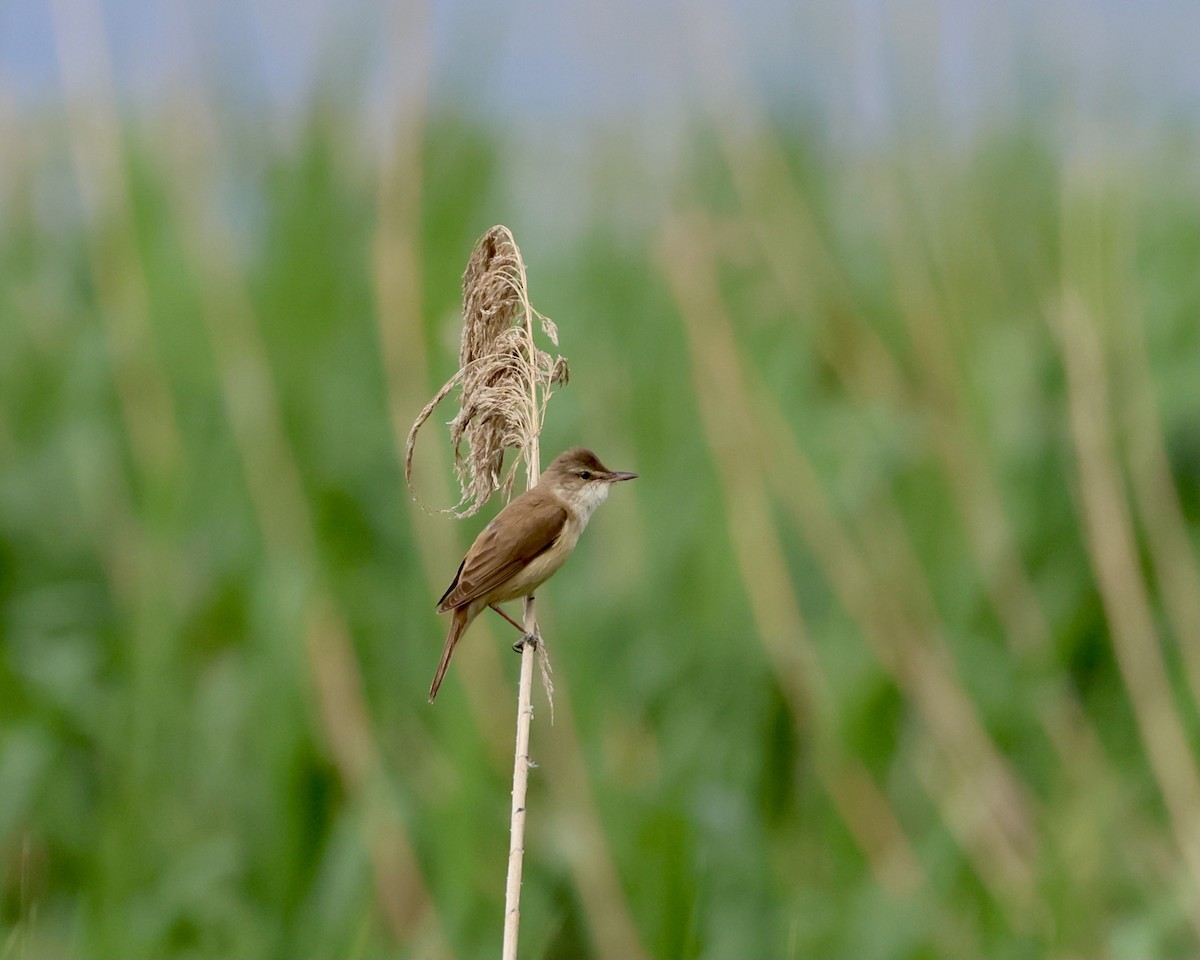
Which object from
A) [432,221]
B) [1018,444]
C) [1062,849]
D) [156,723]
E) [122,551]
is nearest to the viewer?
[1062,849]

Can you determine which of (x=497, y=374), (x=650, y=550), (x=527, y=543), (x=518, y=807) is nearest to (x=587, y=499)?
(x=527, y=543)

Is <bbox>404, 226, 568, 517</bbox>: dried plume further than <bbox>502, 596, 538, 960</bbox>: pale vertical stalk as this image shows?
Yes

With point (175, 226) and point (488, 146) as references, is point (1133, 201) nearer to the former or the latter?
point (488, 146)

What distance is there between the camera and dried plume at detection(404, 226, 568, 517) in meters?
1.28

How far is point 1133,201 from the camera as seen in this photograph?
4473mm

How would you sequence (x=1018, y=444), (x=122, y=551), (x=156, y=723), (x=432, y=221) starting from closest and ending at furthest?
(x=156, y=723), (x=432, y=221), (x=122, y=551), (x=1018, y=444)

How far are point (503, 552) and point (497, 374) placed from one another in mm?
369

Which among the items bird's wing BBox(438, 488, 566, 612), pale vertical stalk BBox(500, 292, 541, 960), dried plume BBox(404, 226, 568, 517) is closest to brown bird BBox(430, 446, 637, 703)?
bird's wing BBox(438, 488, 566, 612)

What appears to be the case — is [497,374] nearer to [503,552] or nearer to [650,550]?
[503,552]

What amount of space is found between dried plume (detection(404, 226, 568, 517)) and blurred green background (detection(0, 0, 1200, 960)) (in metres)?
1.43

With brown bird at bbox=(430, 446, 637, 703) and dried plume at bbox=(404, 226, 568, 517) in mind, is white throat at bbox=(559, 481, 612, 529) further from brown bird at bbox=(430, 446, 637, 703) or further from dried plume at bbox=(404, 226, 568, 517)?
dried plume at bbox=(404, 226, 568, 517)

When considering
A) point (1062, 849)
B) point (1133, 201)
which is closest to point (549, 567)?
point (1062, 849)

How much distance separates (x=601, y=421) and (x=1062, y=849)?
183cm

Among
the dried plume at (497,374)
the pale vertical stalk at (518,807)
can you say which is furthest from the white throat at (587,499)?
the pale vertical stalk at (518,807)
